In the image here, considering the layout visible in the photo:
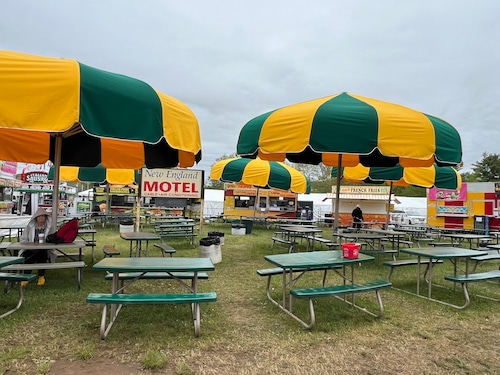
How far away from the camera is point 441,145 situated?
15.6ft

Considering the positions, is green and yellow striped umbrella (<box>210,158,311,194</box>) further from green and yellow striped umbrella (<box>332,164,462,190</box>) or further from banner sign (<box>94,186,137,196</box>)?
banner sign (<box>94,186,137,196</box>)

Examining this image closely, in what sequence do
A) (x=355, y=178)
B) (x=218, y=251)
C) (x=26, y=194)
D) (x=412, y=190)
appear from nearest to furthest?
(x=218, y=251), (x=355, y=178), (x=26, y=194), (x=412, y=190)

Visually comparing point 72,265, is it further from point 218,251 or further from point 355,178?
point 355,178

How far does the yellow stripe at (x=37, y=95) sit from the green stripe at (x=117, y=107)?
0.10 metres

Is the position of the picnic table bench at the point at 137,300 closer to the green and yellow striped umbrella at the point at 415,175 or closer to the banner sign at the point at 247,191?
the green and yellow striped umbrella at the point at 415,175

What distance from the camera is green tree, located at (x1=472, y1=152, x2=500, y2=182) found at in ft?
129

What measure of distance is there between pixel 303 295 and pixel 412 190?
50.4 meters

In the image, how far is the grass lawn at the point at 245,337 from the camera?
2764 mm

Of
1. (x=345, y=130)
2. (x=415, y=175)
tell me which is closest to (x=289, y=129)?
(x=345, y=130)

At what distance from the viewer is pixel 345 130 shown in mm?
4434

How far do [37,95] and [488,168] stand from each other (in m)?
47.9

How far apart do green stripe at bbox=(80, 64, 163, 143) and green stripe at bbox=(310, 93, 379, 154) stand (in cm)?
203

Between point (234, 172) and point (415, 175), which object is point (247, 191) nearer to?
point (234, 172)

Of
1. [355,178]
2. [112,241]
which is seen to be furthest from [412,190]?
[112,241]
